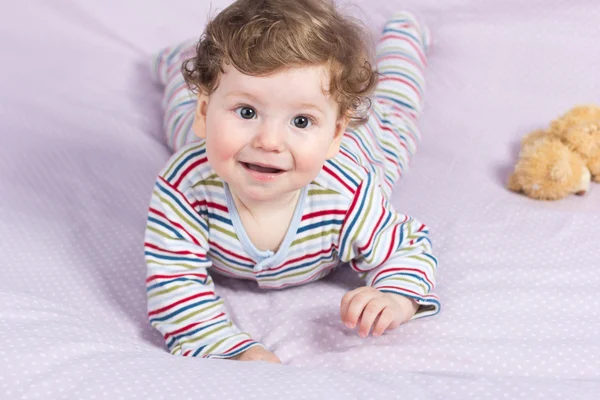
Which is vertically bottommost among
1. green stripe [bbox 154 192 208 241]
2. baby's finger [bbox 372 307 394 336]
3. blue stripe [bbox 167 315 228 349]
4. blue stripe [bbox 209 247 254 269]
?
blue stripe [bbox 167 315 228 349]

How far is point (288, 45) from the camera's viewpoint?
0.97m

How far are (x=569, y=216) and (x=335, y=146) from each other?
1.67ft

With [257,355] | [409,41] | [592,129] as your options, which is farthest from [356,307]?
[409,41]

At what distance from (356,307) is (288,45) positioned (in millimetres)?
342

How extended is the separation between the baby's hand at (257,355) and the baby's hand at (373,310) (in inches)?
4.0

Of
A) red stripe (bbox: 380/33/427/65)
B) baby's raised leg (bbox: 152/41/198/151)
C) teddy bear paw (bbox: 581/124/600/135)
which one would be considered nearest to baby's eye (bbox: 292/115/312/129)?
baby's raised leg (bbox: 152/41/198/151)

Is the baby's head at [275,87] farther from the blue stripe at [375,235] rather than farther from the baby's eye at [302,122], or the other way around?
the blue stripe at [375,235]

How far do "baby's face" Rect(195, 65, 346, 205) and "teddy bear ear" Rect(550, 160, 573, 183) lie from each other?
572mm

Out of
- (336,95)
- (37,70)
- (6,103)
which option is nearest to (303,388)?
(336,95)

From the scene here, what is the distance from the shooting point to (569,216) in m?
1.39

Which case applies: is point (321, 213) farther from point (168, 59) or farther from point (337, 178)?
point (168, 59)

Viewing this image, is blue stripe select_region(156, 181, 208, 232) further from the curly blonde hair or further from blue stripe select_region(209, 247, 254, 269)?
the curly blonde hair

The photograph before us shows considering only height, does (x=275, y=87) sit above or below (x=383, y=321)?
above

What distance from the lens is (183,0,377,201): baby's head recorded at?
97 centimetres
